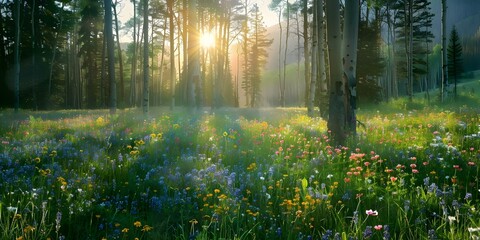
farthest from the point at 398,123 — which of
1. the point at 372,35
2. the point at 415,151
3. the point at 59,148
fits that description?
the point at 372,35

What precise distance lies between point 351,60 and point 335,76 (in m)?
0.55

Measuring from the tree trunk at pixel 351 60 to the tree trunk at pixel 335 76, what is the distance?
158mm

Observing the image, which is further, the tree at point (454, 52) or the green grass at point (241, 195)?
the tree at point (454, 52)

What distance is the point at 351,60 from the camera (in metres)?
8.08

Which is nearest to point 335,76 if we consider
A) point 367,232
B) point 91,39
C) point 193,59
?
point 367,232

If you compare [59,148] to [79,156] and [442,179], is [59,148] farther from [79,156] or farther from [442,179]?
[442,179]

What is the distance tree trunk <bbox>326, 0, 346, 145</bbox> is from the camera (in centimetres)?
783

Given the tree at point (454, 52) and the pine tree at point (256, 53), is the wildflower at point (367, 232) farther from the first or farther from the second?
the tree at point (454, 52)

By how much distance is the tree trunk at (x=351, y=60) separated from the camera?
8023 mm

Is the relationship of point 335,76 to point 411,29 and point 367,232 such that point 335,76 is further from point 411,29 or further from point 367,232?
point 411,29

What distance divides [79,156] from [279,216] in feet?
14.6

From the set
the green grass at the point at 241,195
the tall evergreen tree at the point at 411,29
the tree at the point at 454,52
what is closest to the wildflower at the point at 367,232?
the green grass at the point at 241,195


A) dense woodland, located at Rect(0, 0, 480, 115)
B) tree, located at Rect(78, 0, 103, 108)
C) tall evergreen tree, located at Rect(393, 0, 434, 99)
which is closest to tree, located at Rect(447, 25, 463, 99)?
tall evergreen tree, located at Rect(393, 0, 434, 99)

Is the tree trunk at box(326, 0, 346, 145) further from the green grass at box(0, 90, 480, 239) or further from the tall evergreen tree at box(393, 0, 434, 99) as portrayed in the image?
the tall evergreen tree at box(393, 0, 434, 99)
